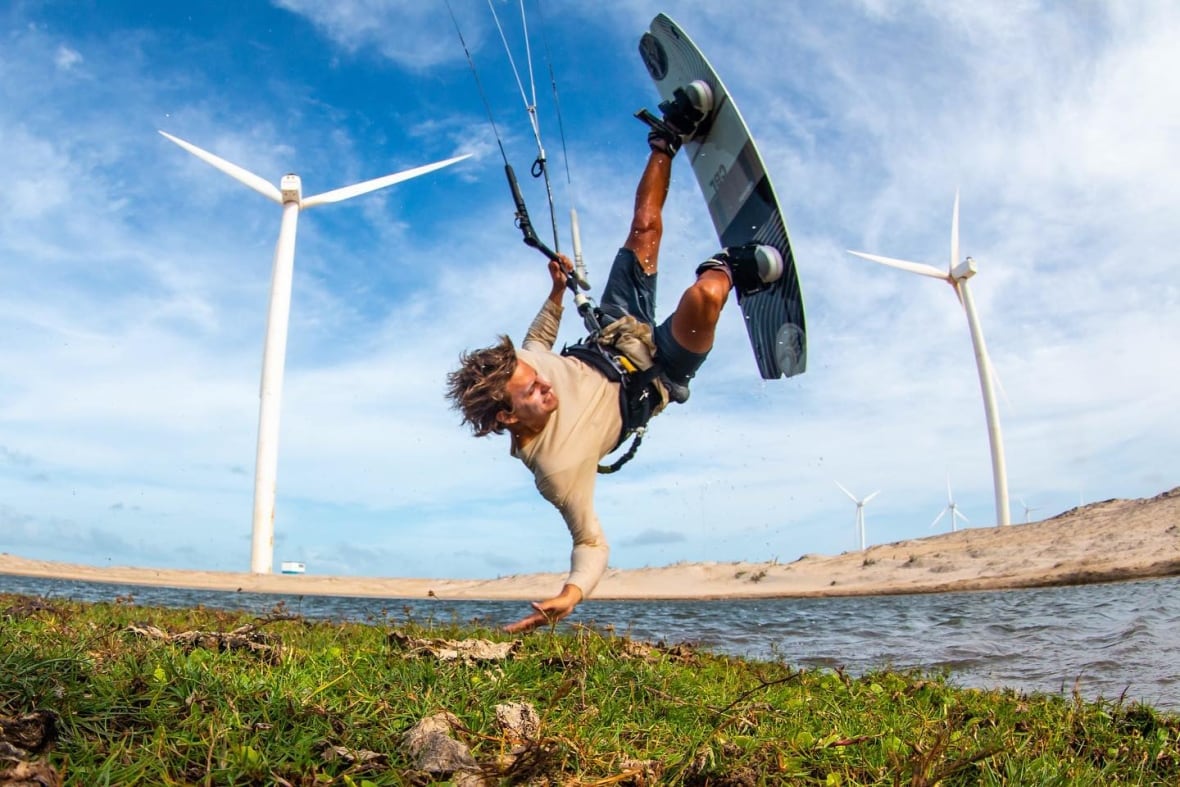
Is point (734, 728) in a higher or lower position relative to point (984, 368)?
lower

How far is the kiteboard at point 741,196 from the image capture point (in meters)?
8.42

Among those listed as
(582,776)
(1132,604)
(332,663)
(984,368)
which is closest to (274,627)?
(332,663)

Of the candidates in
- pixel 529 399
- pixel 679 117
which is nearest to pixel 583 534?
pixel 529 399

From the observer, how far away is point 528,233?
27.1 feet

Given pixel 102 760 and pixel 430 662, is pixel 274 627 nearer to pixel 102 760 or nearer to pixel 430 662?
pixel 430 662

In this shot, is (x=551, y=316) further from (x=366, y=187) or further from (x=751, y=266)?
(x=366, y=187)

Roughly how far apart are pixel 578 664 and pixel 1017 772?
6.81 ft

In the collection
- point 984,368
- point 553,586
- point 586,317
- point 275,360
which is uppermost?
point 984,368

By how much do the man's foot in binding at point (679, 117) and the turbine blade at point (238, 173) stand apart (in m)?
26.0

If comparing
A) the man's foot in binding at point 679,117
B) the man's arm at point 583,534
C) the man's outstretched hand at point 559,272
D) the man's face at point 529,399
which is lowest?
the man's arm at point 583,534

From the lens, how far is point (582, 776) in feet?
8.63

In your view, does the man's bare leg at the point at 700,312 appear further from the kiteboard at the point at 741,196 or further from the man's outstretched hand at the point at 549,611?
the man's outstretched hand at the point at 549,611

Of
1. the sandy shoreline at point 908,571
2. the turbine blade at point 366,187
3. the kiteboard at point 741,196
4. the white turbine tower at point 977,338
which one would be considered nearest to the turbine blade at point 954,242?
the white turbine tower at point 977,338

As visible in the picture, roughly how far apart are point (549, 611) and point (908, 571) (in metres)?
25.7
